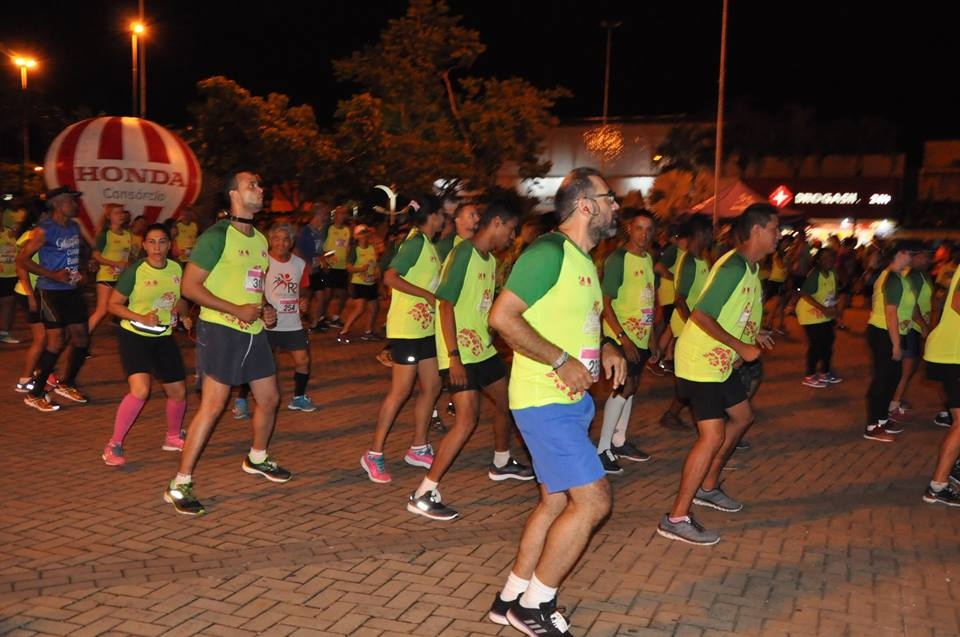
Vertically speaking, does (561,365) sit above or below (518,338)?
below

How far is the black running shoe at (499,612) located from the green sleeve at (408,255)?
3084mm

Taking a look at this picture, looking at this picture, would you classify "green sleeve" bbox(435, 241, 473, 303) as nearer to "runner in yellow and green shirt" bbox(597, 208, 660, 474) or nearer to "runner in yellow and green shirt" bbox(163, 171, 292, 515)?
"runner in yellow and green shirt" bbox(163, 171, 292, 515)

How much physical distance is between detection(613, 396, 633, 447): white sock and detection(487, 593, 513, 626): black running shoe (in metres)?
3.48

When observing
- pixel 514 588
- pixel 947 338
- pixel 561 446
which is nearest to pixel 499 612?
pixel 514 588

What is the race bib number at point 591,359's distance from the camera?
4316mm

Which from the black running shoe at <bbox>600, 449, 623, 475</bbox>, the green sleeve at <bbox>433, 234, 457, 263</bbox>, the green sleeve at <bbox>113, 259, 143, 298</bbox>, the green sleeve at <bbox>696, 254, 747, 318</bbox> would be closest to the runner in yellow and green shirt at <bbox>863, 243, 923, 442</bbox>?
the black running shoe at <bbox>600, 449, 623, 475</bbox>

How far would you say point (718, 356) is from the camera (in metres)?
6.05

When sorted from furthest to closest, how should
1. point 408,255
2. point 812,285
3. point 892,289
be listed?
point 812,285 → point 892,289 → point 408,255

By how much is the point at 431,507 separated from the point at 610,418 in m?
2.10

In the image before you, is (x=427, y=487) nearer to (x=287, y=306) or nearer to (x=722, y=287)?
(x=722, y=287)

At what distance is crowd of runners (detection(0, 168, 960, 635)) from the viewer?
14.0ft

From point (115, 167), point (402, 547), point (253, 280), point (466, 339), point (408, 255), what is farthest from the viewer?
point (115, 167)

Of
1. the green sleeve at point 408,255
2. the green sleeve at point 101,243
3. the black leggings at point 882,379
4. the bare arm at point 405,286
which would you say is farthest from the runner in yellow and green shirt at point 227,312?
the green sleeve at point 101,243

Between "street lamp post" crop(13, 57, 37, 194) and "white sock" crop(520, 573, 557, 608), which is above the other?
"street lamp post" crop(13, 57, 37, 194)
